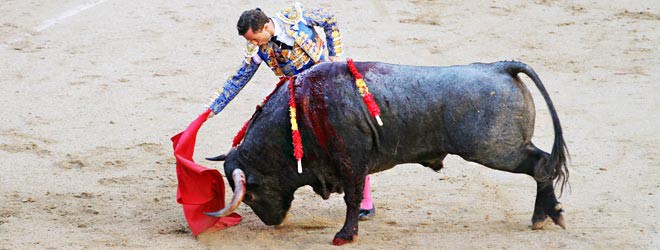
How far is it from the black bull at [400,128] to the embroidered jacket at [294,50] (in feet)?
0.86

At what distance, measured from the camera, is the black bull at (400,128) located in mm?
5848

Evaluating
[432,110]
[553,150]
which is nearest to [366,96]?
[432,110]

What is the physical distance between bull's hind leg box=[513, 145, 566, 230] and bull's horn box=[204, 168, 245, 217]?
1520 mm

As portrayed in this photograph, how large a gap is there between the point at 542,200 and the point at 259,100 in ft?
10.6

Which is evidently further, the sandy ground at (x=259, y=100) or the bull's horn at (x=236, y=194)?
the sandy ground at (x=259, y=100)

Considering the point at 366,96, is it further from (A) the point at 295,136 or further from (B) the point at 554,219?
(B) the point at 554,219

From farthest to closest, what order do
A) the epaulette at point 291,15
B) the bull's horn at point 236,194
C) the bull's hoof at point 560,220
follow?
1. the epaulette at point 291,15
2. the bull's hoof at point 560,220
3. the bull's horn at point 236,194

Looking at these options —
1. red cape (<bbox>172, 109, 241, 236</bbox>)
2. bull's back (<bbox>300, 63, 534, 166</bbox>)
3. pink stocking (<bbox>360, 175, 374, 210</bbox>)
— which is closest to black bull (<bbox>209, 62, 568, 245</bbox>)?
bull's back (<bbox>300, 63, 534, 166</bbox>)

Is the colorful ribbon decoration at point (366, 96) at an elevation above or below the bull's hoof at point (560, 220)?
above

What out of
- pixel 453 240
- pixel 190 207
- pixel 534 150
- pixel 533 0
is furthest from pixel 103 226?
pixel 533 0

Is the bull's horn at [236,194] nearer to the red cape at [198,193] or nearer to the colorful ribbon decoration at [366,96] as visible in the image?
the red cape at [198,193]

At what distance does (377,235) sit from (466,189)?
3.36 feet

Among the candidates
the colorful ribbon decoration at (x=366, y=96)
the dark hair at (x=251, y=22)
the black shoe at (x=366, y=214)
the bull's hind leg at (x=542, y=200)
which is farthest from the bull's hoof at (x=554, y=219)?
the dark hair at (x=251, y=22)

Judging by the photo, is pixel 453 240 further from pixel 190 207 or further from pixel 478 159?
pixel 190 207
